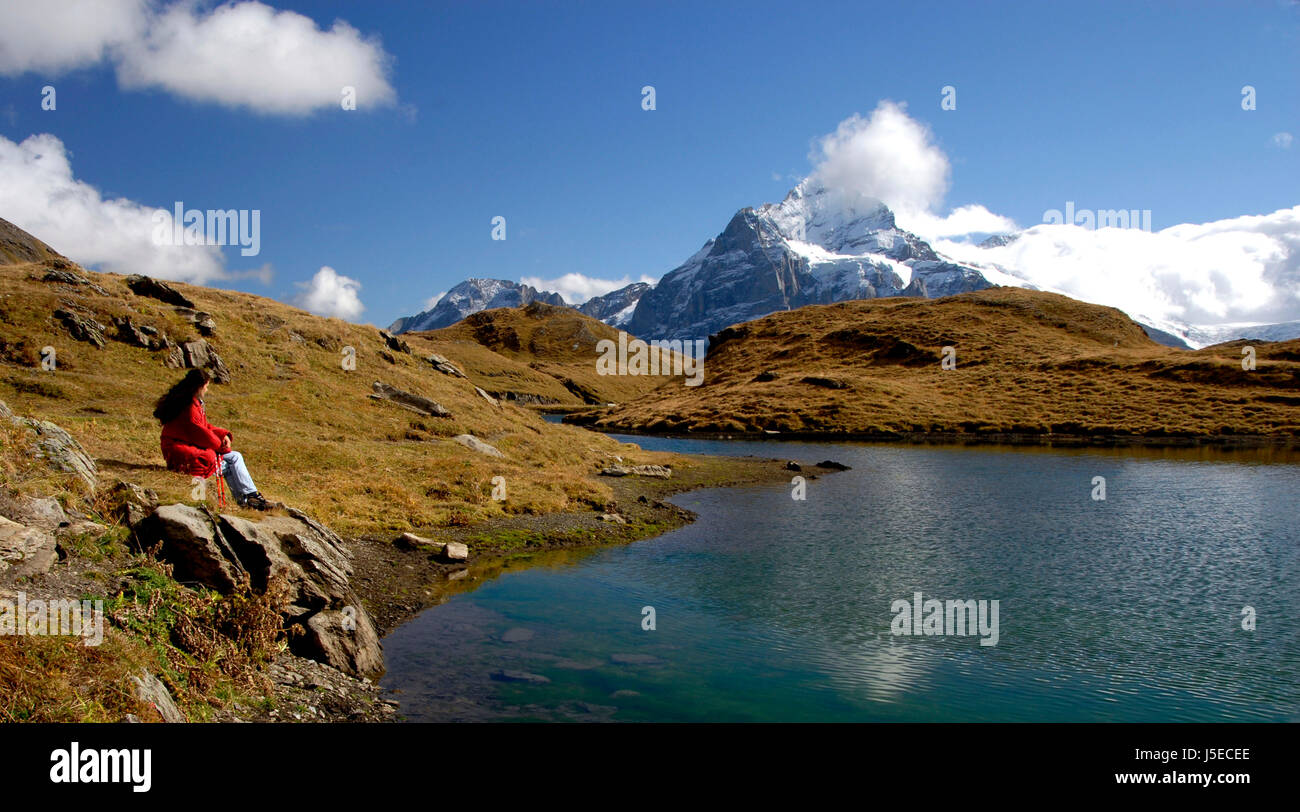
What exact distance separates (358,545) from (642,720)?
14.4 m

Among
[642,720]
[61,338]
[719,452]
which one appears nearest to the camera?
[642,720]

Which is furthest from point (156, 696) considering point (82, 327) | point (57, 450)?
point (82, 327)

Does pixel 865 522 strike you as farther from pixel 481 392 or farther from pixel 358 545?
pixel 481 392

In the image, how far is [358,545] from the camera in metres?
24.2

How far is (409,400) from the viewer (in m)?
51.2

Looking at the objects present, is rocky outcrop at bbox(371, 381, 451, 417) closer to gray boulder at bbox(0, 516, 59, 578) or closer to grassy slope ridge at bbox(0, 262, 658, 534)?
grassy slope ridge at bbox(0, 262, 658, 534)

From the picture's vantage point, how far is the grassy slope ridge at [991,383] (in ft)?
341

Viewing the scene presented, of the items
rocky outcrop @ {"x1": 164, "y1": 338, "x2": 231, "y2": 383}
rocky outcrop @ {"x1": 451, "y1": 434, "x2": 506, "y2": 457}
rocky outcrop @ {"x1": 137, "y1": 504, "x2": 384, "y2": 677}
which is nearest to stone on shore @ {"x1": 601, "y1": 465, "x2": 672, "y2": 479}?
rocky outcrop @ {"x1": 451, "y1": 434, "x2": 506, "y2": 457}

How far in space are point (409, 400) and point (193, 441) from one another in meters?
30.8

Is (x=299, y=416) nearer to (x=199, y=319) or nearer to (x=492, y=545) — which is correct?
(x=199, y=319)

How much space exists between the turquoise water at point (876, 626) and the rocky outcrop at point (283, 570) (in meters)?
1.38
